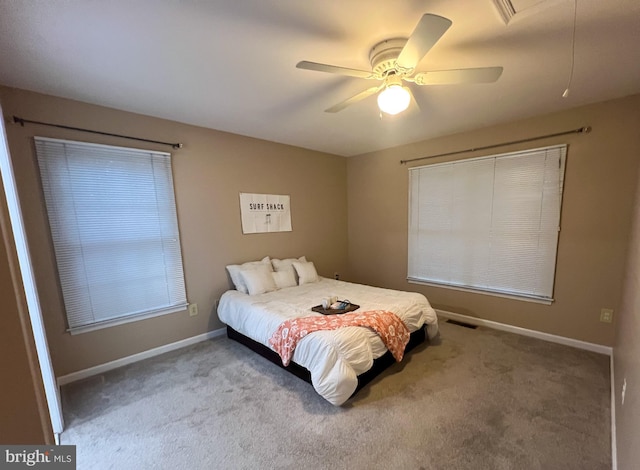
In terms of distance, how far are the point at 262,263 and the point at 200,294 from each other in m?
0.82

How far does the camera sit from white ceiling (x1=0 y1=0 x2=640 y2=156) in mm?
1353

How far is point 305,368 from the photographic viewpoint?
219 centimetres

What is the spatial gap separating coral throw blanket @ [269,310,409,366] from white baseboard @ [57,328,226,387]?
1250mm

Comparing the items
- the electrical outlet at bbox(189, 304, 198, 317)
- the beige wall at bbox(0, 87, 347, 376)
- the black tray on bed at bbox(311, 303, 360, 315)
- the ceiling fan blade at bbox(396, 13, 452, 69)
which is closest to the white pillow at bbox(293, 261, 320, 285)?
the beige wall at bbox(0, 87, 347, 376)

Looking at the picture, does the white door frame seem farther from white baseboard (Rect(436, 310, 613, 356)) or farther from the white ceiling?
white baseboard (Rect(436, 310, 613, 356))

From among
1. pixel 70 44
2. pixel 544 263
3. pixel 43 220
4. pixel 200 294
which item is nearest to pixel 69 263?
pixel 43 220

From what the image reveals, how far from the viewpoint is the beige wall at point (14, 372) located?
513 millimetres

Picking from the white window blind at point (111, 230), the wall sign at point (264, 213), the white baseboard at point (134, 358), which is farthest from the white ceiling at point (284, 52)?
the white baseboard at point (134, 358)

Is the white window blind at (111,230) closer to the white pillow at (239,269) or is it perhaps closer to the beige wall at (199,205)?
the beige wall at (199,205)

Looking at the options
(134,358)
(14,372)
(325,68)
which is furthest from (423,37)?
(134,358)

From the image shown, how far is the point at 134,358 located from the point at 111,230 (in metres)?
1.32

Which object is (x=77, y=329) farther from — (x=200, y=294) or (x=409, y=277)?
(x=409, y=277)

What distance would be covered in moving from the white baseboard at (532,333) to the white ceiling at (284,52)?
2403 mm

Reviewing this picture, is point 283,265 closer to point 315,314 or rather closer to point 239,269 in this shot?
point 239,269
